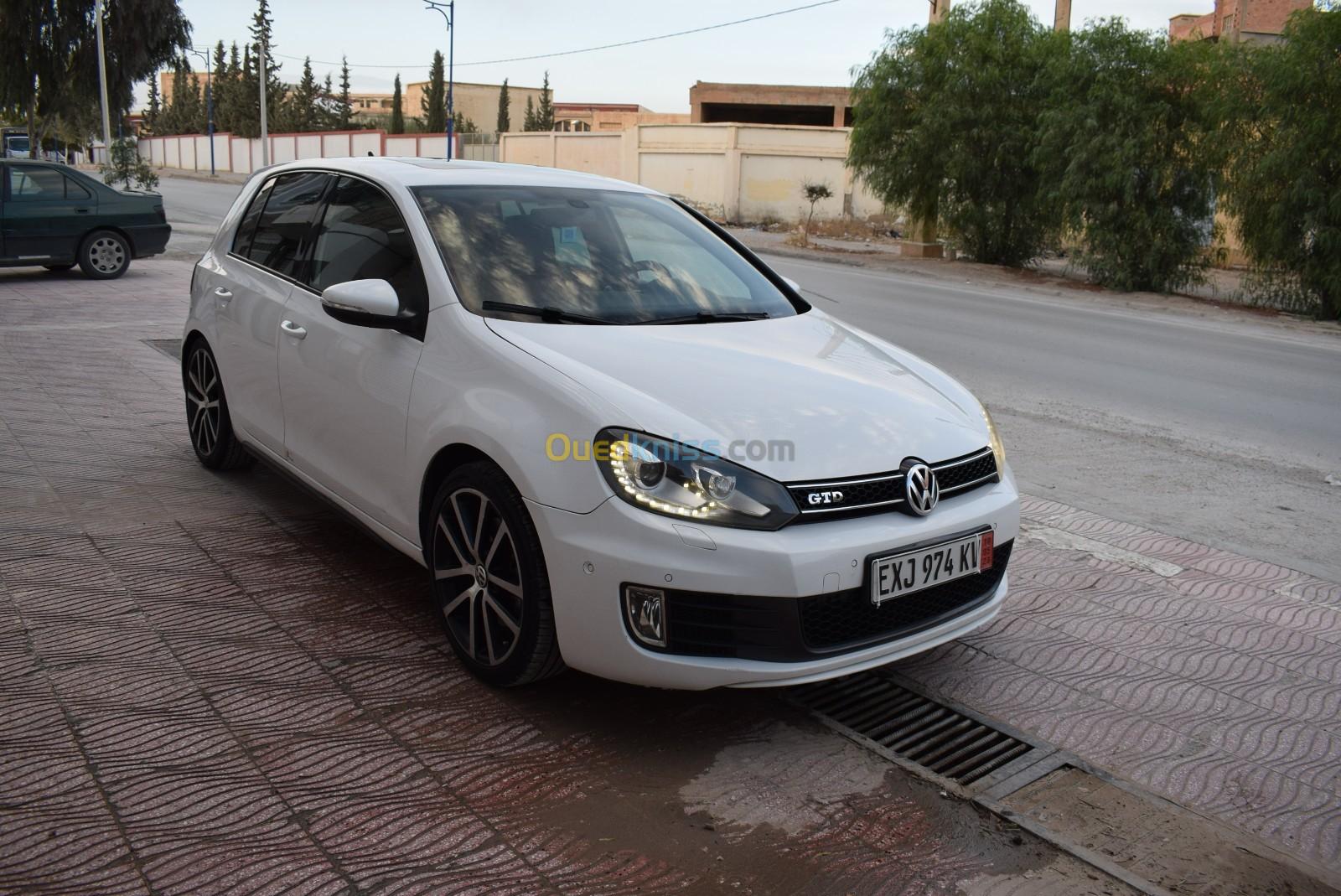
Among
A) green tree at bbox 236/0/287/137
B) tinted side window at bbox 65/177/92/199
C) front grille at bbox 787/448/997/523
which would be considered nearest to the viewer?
front grille at bbox 787/448/997/523

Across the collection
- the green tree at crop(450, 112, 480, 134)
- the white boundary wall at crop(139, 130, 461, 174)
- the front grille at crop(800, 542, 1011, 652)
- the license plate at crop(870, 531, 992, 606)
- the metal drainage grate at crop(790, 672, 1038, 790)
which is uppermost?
the green tree at crop(450, 112, 480, 134)

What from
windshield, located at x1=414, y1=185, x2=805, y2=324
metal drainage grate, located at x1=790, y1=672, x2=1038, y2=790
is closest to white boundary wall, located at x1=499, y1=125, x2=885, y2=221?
windshield, located at x1=414, y1=185, x2=805, y2=324

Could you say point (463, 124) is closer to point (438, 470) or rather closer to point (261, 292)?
point (261, 292)

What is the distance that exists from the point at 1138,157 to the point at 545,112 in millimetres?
90206

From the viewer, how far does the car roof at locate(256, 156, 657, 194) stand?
14.6ft

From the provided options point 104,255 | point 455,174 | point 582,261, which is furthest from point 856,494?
point 104,255

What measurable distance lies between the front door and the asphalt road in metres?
3.85

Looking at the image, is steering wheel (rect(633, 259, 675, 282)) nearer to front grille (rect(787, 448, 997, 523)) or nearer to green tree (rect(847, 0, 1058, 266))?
front grille (rect(787, 448, 997, 523))

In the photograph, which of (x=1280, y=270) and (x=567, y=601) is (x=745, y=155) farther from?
(x=567, y=601)

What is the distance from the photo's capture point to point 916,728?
11.8ft

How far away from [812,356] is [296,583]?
2207 mm

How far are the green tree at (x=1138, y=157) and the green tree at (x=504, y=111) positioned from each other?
279 ft

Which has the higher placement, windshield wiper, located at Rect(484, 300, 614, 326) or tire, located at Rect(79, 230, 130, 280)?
windshield wiper, located at Rect(484, 300, 614, 326)

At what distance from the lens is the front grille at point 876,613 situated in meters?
3.18
